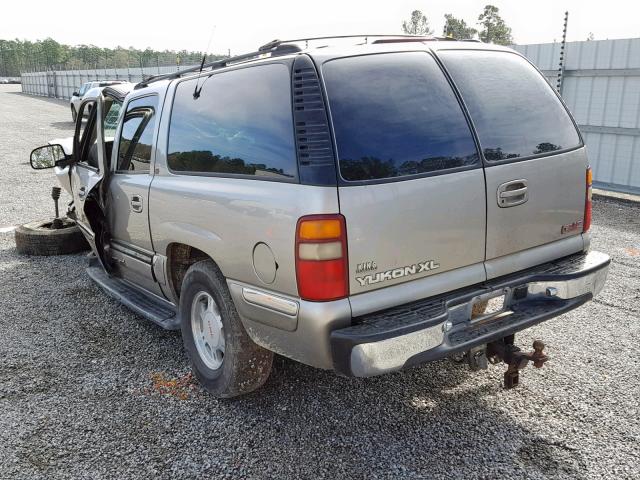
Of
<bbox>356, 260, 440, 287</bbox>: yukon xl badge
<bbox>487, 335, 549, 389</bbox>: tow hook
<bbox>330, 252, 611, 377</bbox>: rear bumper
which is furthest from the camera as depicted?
<bbox>487, 335, 549, 389</bbox>: tow hook

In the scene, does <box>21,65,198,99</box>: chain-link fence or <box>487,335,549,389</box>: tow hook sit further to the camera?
<box>21,65,198,99</box>: chain-link fence

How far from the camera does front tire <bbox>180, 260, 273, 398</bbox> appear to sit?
3201mm

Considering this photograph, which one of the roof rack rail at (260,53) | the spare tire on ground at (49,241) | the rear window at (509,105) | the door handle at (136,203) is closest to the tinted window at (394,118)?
the rear window at (509,105)

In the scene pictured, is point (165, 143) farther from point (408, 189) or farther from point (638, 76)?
A: point (638, 76)

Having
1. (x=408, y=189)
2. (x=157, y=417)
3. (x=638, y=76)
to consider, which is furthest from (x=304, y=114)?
(x=638, y=76)

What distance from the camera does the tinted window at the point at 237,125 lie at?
2.83 metres

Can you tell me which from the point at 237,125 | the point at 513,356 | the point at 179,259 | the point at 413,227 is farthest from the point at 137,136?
the point at 513,356

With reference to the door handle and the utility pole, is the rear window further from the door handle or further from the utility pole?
the utility pole

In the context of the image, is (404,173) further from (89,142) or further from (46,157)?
(46,157)

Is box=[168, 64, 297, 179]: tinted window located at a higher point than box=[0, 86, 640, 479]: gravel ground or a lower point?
higher

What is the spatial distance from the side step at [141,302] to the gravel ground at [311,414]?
34 cm

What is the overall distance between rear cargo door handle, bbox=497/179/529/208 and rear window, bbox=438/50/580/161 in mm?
148

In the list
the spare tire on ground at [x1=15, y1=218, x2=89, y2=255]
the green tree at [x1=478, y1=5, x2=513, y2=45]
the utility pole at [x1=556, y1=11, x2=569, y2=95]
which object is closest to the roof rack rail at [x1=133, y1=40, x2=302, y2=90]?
the spare tire on ground at [x1=15, y1=218, x2=89, y2=255]

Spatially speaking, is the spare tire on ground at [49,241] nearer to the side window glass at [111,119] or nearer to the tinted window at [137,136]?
the side window glass at [111,119]
